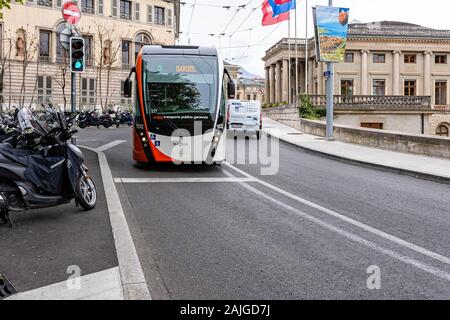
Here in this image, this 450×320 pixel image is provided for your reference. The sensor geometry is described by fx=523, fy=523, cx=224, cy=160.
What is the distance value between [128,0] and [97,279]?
2426 inches

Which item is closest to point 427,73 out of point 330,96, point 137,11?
point 137,11

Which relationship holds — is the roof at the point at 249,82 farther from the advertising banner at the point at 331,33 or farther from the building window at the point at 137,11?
the advertising banner at the point at 331,33

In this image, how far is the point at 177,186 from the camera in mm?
10562

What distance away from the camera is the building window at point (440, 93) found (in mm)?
69469

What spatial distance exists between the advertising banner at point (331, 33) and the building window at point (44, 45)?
4139 cm

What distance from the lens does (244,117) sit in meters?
29.2

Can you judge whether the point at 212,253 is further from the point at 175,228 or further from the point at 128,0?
the point at 128,0

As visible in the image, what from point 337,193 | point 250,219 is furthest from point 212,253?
point 337,193

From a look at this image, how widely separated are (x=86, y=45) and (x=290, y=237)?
185ft

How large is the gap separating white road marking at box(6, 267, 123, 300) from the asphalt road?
1.06 ft

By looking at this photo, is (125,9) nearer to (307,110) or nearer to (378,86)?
(307,110)

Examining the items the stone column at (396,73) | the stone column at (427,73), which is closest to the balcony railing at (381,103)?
the stone column at (396,73)

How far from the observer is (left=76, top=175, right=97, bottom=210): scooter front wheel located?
7523 mm

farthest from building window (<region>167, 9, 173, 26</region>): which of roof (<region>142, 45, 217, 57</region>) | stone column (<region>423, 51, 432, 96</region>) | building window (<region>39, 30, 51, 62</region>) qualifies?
roof (<region>142, 45, 217, 57</region>)
